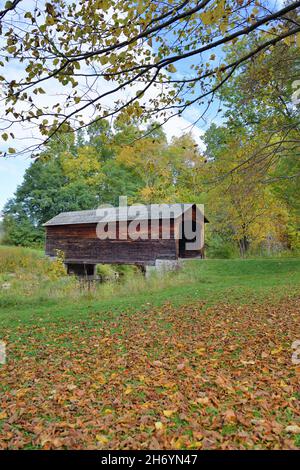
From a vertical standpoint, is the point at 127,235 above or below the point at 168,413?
above

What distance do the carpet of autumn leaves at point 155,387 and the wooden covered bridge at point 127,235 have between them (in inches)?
453

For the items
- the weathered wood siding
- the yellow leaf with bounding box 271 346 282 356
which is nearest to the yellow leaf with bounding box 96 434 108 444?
the yellow leaf with bounding box 271 346 282 356

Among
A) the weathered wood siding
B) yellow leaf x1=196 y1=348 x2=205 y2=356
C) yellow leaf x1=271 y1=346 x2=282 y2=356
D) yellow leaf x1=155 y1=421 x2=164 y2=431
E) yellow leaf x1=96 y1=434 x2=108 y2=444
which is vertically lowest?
yellow leaf x1=96 y1=434 x2=108 y2=444

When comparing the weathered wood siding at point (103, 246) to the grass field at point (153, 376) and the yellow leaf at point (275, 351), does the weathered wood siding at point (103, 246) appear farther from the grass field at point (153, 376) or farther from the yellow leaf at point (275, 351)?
the yellow leaf at point (275, 351)

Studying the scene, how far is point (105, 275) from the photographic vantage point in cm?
2228

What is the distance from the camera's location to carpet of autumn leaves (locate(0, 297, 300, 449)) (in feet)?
8.26

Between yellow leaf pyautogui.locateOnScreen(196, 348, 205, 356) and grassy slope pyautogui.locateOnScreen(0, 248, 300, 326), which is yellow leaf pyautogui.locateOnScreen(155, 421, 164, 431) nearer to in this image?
yellow leaf pyautogui.locateOnScreen(196, 348, 205, 356)

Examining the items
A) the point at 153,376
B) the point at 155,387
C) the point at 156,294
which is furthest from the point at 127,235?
the point at 155,387

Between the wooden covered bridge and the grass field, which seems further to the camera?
the wooden covered bridge

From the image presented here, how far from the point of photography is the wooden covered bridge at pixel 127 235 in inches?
695

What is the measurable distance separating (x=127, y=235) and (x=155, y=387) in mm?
15573

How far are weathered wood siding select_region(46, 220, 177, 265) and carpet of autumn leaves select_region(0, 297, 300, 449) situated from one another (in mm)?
11525

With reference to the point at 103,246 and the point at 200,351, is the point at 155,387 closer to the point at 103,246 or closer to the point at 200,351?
the point at 200,351

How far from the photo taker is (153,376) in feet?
12.2
